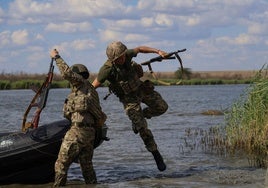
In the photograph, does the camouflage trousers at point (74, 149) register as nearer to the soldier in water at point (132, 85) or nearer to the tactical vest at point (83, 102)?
the tactical vest at point (83, 102)

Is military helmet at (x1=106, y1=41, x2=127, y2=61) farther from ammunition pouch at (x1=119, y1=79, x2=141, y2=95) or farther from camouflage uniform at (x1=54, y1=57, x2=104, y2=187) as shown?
camouflage uniform at (x1=54, y1=57, x2=104, y2=187)

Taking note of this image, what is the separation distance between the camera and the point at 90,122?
282 inches

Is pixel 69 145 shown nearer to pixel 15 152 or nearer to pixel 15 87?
pixel 15 152

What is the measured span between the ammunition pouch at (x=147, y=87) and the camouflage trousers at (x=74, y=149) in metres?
1.22

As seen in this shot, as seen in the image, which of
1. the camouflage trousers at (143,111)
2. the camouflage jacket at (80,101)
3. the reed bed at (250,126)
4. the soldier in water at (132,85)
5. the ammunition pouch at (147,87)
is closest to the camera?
the camouflage jacket at (80,101)

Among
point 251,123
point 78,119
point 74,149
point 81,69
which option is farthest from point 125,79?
point 251,123

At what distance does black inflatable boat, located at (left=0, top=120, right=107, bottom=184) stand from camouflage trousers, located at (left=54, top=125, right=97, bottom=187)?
15.0 inches

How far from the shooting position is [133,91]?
788 centimetres

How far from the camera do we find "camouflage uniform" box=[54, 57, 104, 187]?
23.2ft

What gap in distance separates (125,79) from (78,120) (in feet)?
3.60

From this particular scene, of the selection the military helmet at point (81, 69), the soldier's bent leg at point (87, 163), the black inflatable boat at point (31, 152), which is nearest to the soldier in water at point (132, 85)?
the military helmet at point (81, 69)

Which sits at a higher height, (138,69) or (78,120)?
(138,69)

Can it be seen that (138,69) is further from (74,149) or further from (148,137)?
(74,149)

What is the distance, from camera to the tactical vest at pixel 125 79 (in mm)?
7766
